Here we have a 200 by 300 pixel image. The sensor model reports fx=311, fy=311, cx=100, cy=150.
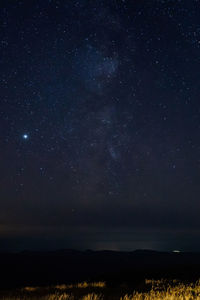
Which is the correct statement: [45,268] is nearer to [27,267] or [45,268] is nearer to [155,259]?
[27,267]

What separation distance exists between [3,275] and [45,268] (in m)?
41.4

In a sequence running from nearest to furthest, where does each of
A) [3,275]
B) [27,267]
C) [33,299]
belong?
[33,299] → [3,275] → [27,267]

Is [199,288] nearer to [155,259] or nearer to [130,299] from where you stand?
[130,299]

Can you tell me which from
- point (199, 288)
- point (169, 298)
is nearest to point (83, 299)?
point (169, 298)

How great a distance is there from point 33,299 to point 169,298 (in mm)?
3434

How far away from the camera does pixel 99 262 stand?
19600 centimetres

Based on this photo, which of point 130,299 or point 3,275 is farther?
point 3,275

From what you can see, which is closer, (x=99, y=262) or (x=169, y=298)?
(x=169, y=298)

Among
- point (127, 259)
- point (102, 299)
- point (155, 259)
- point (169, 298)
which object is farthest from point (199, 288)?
point (127, 259)

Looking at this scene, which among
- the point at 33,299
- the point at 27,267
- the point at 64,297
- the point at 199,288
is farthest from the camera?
the point at 27,267

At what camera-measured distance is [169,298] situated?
26.2 feet

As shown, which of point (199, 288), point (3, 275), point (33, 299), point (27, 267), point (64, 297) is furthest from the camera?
point (27, 267)

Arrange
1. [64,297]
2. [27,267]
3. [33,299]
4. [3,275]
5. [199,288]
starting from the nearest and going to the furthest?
1. [33,299]
2. [64,297]
3. [199,288]
4. [3,275]
5. [27,267]

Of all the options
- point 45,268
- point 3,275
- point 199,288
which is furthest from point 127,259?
point 199,288
